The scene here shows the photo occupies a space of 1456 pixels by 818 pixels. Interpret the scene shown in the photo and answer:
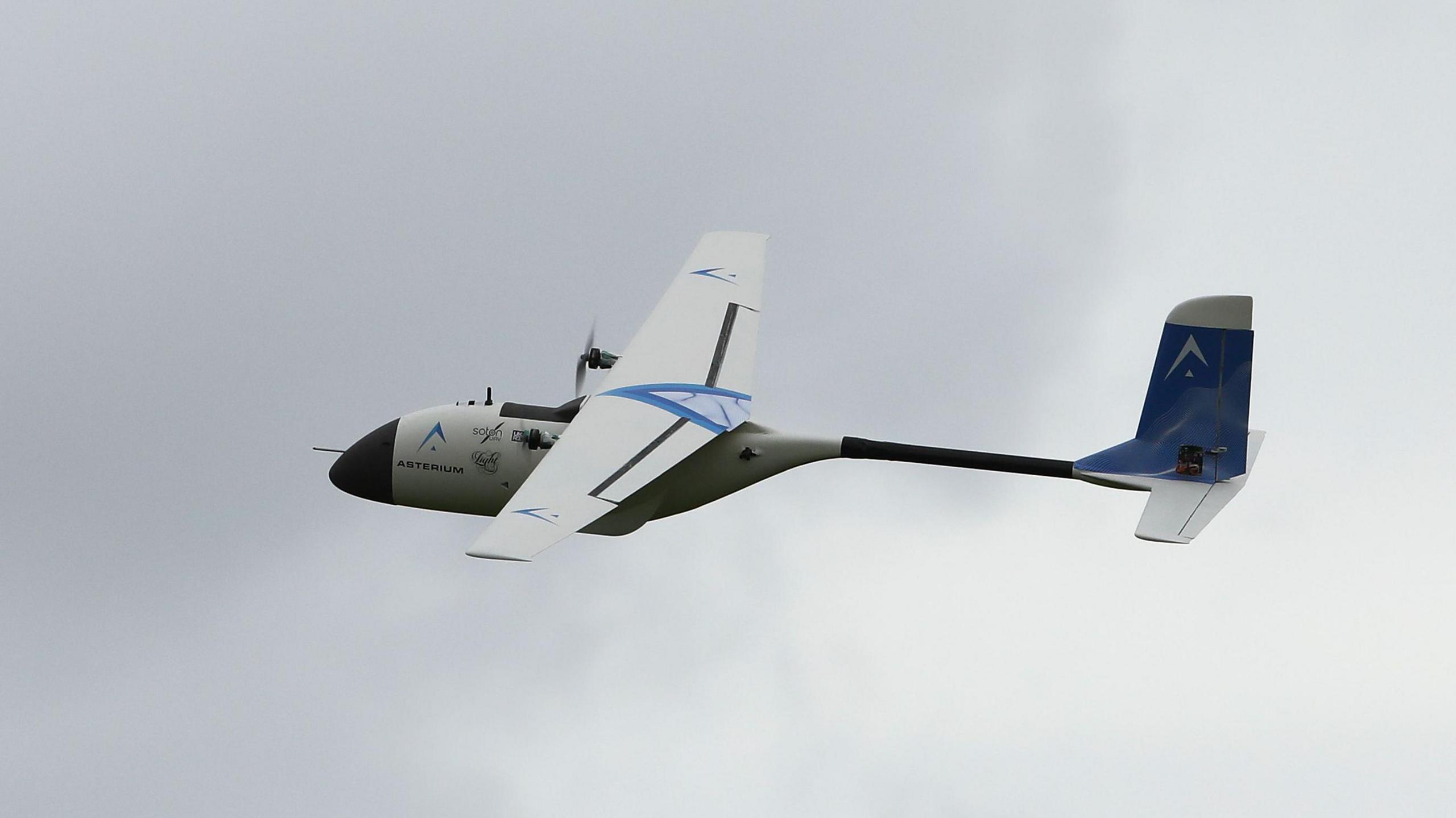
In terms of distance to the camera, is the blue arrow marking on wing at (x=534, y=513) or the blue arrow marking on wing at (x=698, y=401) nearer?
the blue arrow marking on wing at (x=534, y=513)

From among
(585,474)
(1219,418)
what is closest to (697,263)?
(585,474)

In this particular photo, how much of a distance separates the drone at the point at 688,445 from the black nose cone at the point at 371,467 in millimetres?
26

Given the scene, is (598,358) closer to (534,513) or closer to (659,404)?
(659,404)

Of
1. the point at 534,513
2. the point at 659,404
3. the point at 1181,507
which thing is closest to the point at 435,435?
the point at 659,404

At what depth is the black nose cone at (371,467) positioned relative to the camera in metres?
28.7

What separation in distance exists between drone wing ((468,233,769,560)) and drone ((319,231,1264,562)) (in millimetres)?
35

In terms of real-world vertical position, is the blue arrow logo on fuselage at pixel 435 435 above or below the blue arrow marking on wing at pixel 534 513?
above

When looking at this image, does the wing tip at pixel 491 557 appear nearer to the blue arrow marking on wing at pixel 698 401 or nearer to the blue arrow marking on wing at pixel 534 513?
the blue arrow marking on wing at pixel 534 513

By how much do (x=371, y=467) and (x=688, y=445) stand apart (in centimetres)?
551

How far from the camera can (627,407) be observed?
27703 millimetres

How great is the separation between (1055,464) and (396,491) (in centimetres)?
1048

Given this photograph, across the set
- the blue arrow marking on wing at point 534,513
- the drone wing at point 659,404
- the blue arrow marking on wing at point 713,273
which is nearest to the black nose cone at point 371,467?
the drone wing at point 659,404

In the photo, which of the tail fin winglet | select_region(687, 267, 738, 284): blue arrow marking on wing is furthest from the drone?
select_region(687, 267, 738, 284): blue arrow marking on wing

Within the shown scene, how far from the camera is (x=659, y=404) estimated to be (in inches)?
1098
